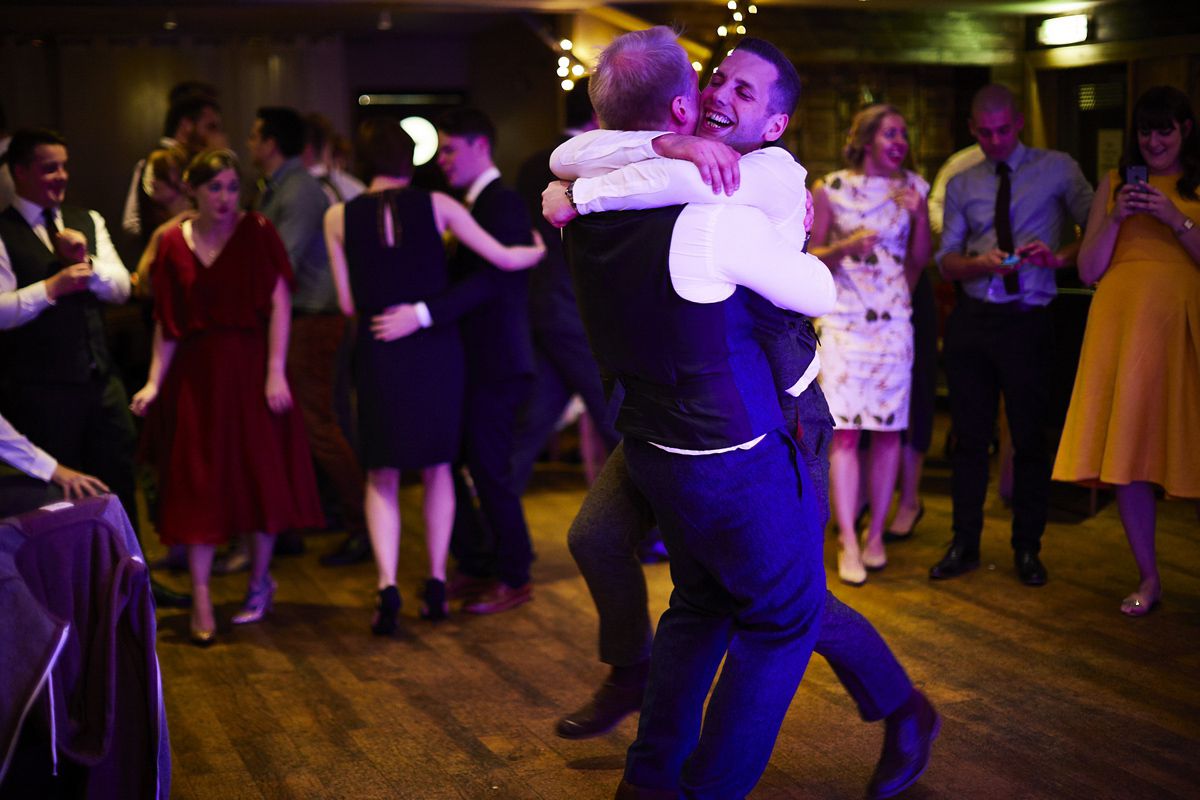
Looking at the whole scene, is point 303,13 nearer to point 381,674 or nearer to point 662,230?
point 381,674

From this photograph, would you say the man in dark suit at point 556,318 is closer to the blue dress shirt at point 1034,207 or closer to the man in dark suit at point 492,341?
the man in dark suit at point 492,341

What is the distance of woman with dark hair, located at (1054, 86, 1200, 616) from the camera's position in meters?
3.31

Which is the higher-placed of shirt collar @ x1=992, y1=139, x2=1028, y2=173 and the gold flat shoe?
shirt collar @ x1=992, y1=139, x2=1028, y2=173

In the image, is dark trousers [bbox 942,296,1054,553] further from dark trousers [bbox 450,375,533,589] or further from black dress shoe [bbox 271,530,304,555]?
black dress shoe [bbox 271,530,304,555]

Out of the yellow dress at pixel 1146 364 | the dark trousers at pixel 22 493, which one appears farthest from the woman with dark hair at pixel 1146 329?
the dark trousers at pixel 22 493

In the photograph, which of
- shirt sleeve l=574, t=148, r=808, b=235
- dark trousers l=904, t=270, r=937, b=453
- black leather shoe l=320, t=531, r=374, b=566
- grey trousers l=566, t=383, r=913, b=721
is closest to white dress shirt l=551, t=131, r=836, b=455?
shirt sleeve l=574, t=148, r=808, b=235

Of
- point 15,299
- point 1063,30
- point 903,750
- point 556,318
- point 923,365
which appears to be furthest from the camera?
point 1063,30

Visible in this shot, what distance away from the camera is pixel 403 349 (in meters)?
3.49

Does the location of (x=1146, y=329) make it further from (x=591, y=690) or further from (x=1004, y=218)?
(x=591, y=690)

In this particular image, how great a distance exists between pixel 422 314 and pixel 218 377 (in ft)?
2.22

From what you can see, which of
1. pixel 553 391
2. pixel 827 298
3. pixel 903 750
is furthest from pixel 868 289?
pixel 827 298

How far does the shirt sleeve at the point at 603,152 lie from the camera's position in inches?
71.5

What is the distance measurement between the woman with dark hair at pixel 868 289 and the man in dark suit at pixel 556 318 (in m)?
0.81

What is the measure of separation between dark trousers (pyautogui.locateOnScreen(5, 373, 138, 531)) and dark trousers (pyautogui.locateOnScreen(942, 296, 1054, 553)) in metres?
2.76
